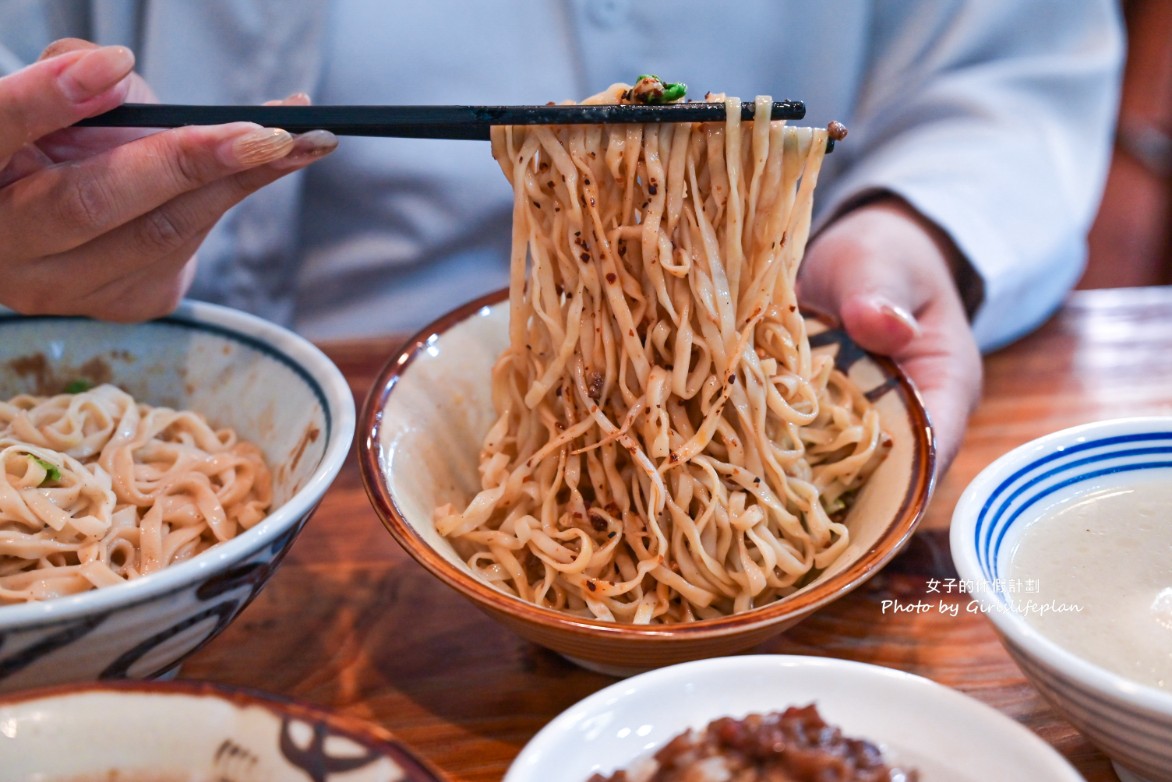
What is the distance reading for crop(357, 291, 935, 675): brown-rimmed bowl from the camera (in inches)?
40.7

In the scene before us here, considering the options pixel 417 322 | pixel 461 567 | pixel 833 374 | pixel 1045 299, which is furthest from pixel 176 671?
pixel 1045 299

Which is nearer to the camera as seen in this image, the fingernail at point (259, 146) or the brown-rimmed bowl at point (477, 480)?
the brown-rimmed bowl at point (477, 480)

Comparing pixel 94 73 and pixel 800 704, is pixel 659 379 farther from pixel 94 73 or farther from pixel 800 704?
pixel 94 73

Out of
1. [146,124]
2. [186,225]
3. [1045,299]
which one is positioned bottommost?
[1045,299]

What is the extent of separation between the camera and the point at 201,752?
2.69ft

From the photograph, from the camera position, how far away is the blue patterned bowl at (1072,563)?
0.84m

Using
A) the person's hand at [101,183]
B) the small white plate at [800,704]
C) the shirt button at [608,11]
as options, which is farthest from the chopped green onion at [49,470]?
the shirt button at [608,11]

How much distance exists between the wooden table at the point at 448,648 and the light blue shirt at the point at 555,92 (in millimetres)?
742

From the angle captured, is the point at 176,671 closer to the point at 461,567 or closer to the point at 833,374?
the point at 461,567

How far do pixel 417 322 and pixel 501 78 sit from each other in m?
0.59

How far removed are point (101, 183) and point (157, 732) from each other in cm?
72

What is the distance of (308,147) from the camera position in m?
1.21

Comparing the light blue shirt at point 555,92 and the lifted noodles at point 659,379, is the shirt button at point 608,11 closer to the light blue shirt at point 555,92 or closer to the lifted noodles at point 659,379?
the light blue shirt at point 555,92

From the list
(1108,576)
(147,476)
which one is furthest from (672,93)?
(147,476)
